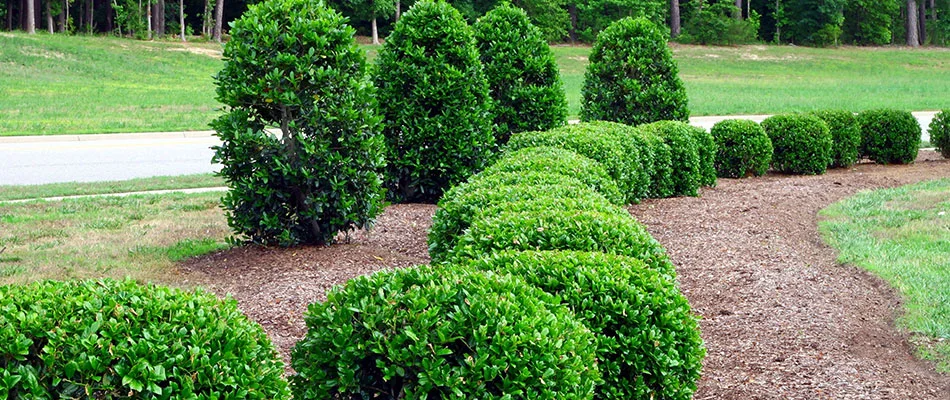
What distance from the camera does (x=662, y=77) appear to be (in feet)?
39.3

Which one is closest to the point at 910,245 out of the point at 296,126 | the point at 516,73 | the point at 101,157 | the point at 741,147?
the point at 741,147

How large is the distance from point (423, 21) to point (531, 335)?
6581 millimetres

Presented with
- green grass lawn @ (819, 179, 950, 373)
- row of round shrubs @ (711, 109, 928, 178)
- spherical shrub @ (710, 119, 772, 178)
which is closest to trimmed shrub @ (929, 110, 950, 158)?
row of round shrubs @ (711, 109, 928, 178)

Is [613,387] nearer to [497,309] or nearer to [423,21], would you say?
[497,309]

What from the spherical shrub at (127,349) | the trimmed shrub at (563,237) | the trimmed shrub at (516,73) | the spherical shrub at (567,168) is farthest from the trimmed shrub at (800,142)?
the spherical shrub at (127,349)

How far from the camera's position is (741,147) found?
11.6m

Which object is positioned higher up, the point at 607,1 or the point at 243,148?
the point at 607,1

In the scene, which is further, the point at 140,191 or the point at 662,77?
the point at 662,77

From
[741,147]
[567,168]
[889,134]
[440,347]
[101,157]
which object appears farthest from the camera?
[101,157]

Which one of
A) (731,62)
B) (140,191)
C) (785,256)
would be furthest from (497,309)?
(731,62)

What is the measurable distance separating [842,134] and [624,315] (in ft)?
33.1

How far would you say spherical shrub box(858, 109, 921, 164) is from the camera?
1326 centimetres

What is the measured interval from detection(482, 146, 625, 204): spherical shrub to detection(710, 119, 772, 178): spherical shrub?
4592mm

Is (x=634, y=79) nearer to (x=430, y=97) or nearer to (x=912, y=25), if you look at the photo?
(x=430, y=97)
